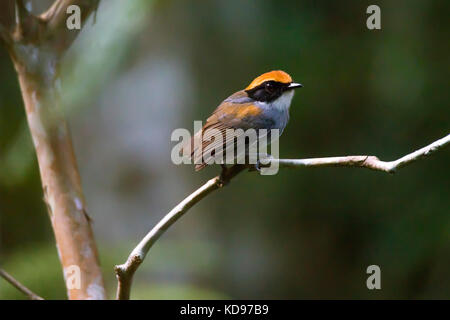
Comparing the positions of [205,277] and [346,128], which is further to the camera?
[346,128]

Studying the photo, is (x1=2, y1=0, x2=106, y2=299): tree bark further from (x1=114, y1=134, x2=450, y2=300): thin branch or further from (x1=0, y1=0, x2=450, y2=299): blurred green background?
(x1=0, y1=0, x2=450, y2=299): blurred green background

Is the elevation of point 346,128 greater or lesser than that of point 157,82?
lesser

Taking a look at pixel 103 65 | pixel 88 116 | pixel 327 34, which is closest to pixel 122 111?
pixel 88 116

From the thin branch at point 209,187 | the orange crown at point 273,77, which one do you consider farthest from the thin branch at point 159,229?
the orange crown at point 273,77

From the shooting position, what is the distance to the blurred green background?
2.83 meters

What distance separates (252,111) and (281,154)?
5.82 feet

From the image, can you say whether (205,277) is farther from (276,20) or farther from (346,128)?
(276,20)

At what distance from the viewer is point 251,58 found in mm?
3324

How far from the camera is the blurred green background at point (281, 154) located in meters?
2.83

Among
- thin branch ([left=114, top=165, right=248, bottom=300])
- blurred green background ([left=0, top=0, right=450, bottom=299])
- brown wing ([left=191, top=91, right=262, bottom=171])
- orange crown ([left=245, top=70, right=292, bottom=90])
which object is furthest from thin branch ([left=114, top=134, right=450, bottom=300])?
blurred green background ([left=0, top=0, right=450, bottom=299])

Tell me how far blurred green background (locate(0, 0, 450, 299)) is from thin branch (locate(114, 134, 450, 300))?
4.34 ft

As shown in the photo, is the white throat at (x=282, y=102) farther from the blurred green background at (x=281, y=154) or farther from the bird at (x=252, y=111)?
the blurred green background at (x=281, y=154)

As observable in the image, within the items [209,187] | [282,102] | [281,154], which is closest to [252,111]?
[282,102]
